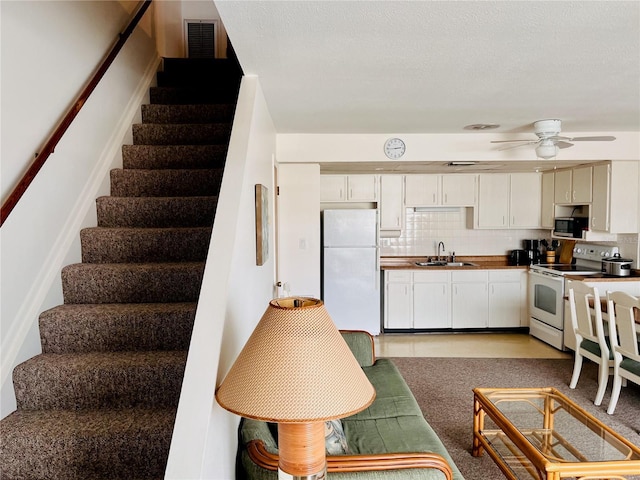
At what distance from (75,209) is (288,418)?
78.8 inches

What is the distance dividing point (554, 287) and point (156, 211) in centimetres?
451

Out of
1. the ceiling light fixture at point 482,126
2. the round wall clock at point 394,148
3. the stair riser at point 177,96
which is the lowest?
the round wall clock at point 394,148

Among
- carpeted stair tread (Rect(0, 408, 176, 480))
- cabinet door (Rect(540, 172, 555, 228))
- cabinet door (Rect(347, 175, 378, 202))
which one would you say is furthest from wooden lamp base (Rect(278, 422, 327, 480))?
cabinet door (Rect(540, 172, 555, 228))

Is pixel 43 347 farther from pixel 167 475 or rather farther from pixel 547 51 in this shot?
pixel 547 51

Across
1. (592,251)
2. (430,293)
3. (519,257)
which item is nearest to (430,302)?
(430,293)

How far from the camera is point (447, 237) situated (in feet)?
21.2

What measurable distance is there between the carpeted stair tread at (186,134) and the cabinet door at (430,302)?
11.7 feet

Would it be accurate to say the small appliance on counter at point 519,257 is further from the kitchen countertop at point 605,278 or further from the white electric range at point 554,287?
the kitchen countertop at point 605,278

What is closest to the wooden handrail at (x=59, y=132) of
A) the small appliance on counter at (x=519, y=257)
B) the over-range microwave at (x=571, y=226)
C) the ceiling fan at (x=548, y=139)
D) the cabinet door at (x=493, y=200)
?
the ceiling fan at (x=548, y=139)

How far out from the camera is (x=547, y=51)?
2.04m

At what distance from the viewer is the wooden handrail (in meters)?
1.80

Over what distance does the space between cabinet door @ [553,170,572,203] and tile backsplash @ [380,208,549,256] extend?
2.79 feet

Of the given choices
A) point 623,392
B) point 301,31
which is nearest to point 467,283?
point 623,392

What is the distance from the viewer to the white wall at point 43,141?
6.23 feet
